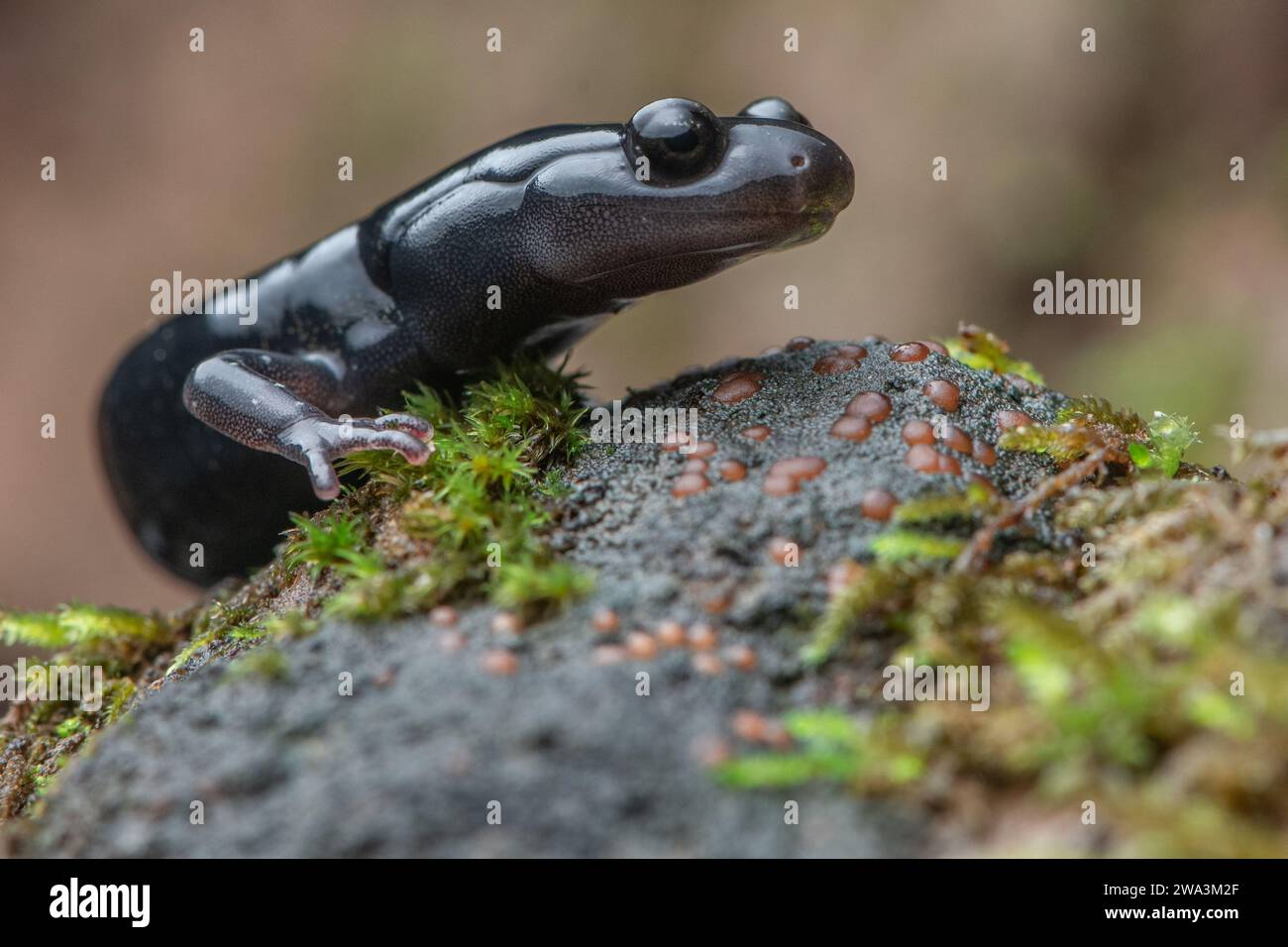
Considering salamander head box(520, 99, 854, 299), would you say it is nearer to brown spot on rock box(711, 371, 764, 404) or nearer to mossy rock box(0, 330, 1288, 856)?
brown spot on rock box(711, 371, 764, 404)

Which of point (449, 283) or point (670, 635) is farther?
point (449, 283)

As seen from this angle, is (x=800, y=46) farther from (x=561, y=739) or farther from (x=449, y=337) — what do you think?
(x=561, y=739)

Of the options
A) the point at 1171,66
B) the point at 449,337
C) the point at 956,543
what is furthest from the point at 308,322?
the point at 1171,66
